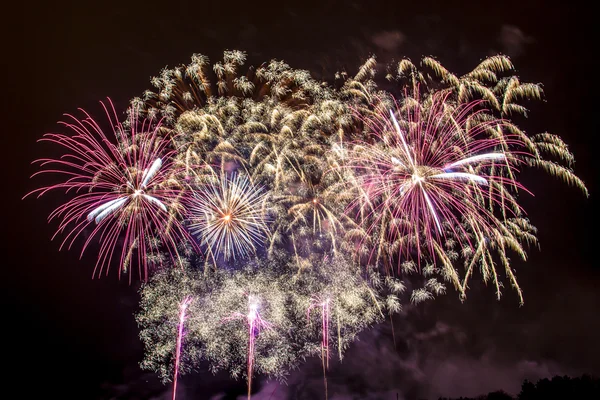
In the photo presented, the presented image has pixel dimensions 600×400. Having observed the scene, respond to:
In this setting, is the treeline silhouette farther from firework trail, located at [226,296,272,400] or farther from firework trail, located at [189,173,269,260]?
firework trail, located at [189,173,269,260]

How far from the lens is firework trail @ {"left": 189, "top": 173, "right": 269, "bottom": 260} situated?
17.5 meters

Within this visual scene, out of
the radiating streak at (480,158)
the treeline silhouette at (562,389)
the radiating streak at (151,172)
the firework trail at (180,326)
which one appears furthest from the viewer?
the treeline silhouette at (562,389)

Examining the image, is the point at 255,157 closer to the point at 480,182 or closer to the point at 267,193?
the point at 267,193

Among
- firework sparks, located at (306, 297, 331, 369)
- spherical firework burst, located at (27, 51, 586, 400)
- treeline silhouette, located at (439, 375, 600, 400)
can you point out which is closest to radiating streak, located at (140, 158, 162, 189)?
spherical firework burst, located at (27, 51, 586, 400)

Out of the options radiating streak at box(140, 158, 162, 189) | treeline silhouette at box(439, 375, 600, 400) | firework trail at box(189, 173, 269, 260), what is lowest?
treeline silhouette at box(439, 375, 600, 400)

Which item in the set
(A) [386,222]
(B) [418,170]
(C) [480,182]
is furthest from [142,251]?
(C) [480,182]

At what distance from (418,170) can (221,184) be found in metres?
8.19

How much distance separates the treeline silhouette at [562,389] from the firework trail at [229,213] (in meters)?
23.5

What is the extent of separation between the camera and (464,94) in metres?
16.3

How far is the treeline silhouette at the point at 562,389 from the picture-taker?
1040 inches

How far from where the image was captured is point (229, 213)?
17750 millimetres

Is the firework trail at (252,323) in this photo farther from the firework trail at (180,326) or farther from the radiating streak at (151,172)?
the radiating streak at (151,172)

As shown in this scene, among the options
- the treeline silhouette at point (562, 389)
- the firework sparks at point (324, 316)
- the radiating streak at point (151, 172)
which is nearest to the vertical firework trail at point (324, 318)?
the firework sparks at point (324, 316)

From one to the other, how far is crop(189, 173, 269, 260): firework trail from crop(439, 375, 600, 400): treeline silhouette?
23502 millimetres
